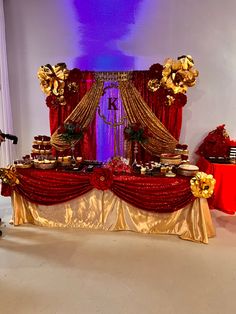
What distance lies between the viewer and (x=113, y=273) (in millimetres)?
2412

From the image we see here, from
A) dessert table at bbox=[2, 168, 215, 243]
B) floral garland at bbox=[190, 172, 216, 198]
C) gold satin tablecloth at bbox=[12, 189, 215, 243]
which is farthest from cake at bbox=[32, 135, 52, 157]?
floral garland at bbox=[190, 172, 216, 198]

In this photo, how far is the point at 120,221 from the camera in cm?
320

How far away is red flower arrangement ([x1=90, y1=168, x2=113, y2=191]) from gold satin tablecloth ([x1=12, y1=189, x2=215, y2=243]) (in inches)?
4.7

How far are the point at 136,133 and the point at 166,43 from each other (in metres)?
1.53

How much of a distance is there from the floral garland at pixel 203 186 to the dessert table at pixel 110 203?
85 millimetres

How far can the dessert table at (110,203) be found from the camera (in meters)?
2.98

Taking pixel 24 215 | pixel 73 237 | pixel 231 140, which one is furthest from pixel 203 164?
pixel 24 215

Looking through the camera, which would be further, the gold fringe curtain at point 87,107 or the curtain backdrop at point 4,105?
the curtain backdrop at point 4,105

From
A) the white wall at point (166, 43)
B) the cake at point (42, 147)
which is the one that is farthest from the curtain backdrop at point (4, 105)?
the cake at point (42, 147)

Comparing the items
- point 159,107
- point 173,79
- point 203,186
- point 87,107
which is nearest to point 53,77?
point 87,107

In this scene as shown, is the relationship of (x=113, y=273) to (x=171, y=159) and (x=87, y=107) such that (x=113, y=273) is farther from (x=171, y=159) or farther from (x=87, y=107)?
(x=87, y=107)

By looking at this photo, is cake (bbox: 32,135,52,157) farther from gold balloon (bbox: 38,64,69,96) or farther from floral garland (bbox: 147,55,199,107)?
floral garland (bbox: 147,55,199,107)

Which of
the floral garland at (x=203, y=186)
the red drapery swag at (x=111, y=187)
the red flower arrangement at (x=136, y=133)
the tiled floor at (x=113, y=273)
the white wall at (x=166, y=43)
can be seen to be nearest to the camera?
the tiled floor at (x=113, y=273)

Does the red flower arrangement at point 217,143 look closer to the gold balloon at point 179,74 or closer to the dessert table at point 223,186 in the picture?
the dessert table at point 223,186
